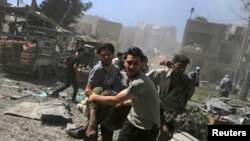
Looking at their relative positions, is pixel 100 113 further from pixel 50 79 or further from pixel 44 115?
pixel 50 79

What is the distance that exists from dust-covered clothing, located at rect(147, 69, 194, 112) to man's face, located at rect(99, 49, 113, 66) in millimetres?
760

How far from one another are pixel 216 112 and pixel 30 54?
7.10m

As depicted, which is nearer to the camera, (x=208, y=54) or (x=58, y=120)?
(x=58, y=120)

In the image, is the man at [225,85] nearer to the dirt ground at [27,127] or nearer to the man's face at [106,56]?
the dirt ground at [27,127]

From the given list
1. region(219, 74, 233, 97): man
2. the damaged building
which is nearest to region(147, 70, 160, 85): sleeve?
region(219, 74, 233, 97): man

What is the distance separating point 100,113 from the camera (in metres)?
4.95

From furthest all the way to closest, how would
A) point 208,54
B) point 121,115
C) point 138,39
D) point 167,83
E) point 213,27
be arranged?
point 138,39 → point 213,27 → point 208,54 → point 167,83 → point 121,115

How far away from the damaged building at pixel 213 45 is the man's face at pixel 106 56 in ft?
119

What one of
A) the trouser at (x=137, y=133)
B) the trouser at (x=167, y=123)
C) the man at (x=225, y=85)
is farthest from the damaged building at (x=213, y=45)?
the trouser at (x=137, y=133)

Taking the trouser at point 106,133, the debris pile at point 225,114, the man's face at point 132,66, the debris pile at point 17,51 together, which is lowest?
the debris pile at point 225,114

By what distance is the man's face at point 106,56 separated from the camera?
541 cm

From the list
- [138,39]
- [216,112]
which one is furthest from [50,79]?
[138,39]

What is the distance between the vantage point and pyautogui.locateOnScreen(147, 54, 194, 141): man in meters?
5.85

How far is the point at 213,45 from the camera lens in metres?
44.0
